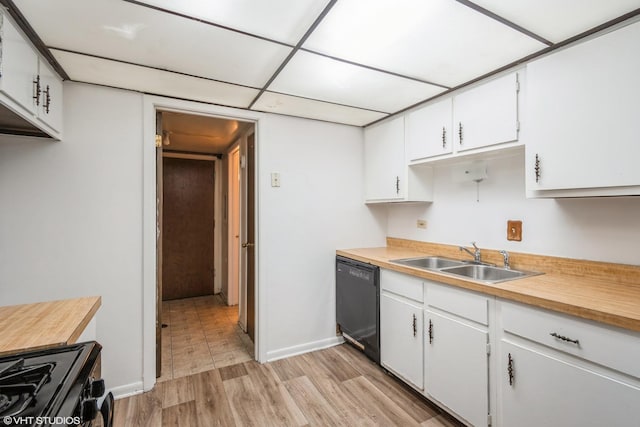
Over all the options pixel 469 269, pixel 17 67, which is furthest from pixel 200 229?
pixel 469 269

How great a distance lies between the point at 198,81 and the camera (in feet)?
6.37

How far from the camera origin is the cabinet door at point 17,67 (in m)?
1.21

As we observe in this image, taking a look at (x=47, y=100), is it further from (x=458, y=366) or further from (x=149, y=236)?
(x=458, y=366)

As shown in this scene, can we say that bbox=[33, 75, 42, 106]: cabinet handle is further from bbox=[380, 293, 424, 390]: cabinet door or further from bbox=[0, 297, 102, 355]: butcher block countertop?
bbox=[380, 293, 424, 390]: cabinet door

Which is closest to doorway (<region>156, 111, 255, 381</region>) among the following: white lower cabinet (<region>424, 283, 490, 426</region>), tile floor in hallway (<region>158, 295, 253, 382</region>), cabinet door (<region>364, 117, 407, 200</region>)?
tile floor in hallway (<region>158, 295, 253, 382</region>)

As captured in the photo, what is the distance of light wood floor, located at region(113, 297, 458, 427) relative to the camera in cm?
181

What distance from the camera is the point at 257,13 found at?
1.28 meters

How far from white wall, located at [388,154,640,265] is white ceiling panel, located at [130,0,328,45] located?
161cm

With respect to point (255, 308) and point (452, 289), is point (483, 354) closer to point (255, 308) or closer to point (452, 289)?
point (452, 289)

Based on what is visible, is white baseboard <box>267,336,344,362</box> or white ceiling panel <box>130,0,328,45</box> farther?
white baseboard <box>267,336,344,362</box>

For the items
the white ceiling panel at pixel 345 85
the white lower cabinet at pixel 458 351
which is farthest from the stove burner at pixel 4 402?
the white lower cabinet at pixel 458 351

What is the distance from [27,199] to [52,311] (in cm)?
97

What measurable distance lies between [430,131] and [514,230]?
0.90 metres

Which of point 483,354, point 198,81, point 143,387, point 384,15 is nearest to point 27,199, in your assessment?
point 198,81
